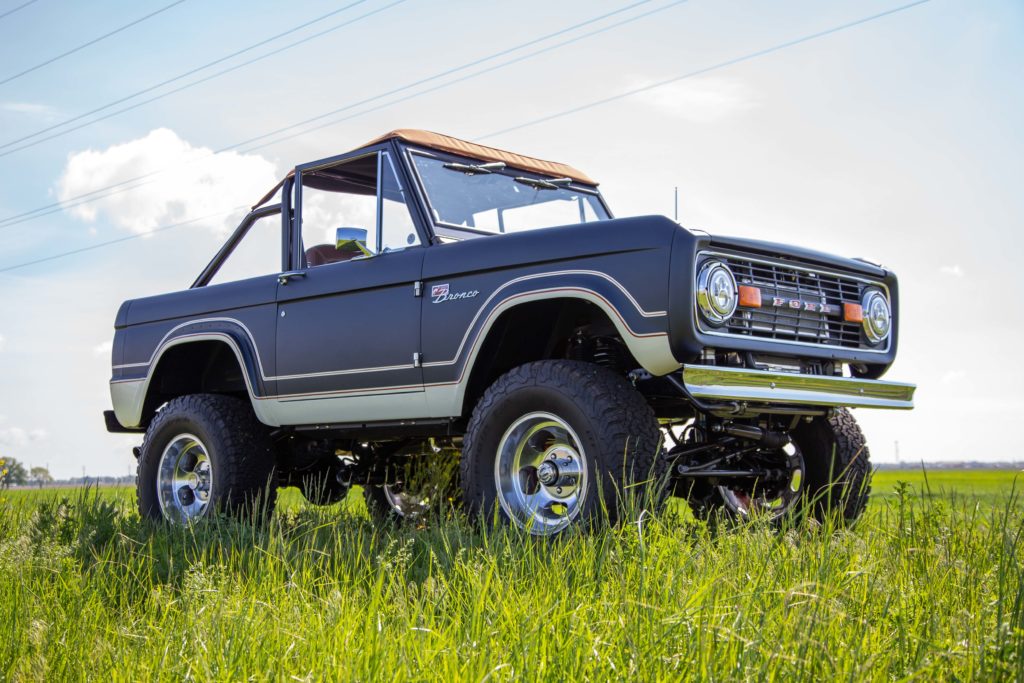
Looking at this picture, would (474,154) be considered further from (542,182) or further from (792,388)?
(792,388)

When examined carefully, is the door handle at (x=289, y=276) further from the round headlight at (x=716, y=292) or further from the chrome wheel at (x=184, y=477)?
the round headlight at (x=716, y=292)

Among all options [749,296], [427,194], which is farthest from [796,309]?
[427,194]

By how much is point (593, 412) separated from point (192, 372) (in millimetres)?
3837

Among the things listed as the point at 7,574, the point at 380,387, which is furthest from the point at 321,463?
the point at 7,574

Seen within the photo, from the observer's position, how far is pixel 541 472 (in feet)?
16.3

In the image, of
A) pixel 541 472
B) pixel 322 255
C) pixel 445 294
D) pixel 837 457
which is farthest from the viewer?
pixel 322 255

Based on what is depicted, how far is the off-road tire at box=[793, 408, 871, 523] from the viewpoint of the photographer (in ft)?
20.0

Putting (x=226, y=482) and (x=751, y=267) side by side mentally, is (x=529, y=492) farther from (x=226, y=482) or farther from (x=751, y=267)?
(x=226, y=482)

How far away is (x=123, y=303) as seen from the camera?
776cm

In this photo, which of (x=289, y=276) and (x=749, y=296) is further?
(x=289, y=276)

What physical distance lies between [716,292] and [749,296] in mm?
280

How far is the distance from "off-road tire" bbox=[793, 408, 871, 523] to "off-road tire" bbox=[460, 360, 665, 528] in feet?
5.82

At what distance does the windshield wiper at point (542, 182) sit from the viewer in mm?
6781

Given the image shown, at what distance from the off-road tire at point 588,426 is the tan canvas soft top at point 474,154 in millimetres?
1848
